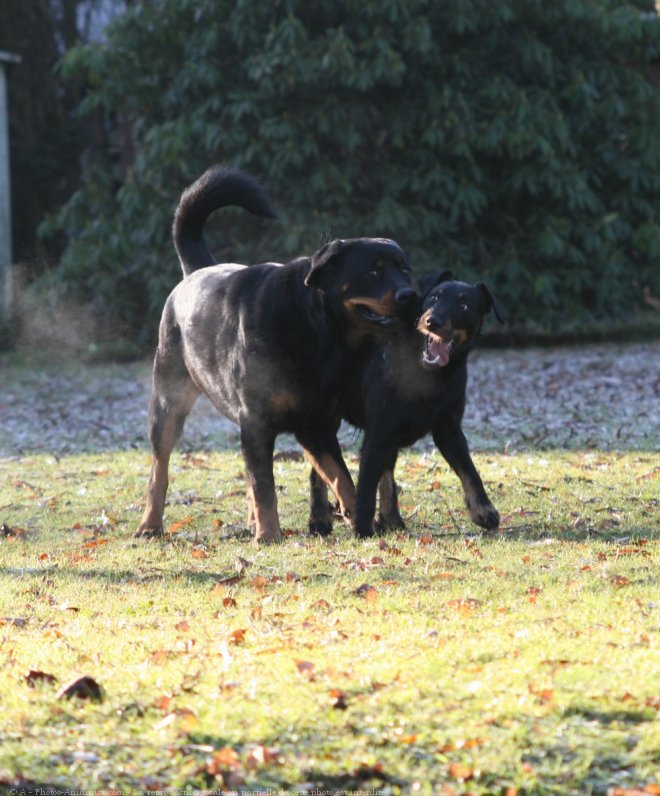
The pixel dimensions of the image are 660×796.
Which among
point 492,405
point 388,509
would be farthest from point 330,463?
point 492,405

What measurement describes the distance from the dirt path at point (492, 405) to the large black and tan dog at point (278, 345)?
13.2 feet

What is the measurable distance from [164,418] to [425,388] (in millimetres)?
1845

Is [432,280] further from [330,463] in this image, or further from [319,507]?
[319,507]

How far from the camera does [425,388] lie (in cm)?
711

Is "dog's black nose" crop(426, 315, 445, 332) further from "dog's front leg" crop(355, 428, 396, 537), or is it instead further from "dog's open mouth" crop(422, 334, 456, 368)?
"dog's front leg" crop(355, 428, 396, 537)

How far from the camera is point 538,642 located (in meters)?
4.88

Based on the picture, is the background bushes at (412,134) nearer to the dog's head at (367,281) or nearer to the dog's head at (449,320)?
the dog's head at (449,320)

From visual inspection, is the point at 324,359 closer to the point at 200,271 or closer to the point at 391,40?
the point at 200,271

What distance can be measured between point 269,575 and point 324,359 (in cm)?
126

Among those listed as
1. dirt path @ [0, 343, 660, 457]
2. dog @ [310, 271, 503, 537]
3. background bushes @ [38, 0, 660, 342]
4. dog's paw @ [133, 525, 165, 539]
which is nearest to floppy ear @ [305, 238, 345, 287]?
dog @ [310, 271, 503, 537]

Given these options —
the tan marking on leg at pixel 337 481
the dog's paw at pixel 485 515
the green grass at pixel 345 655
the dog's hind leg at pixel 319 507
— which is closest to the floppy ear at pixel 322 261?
the tan marking on leg at pixel 337 481

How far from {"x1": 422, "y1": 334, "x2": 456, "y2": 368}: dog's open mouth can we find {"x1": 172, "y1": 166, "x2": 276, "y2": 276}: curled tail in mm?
1662

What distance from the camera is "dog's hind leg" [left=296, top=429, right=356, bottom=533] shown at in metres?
7.38

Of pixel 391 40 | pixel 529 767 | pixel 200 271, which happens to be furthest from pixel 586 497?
pixel 391 40
